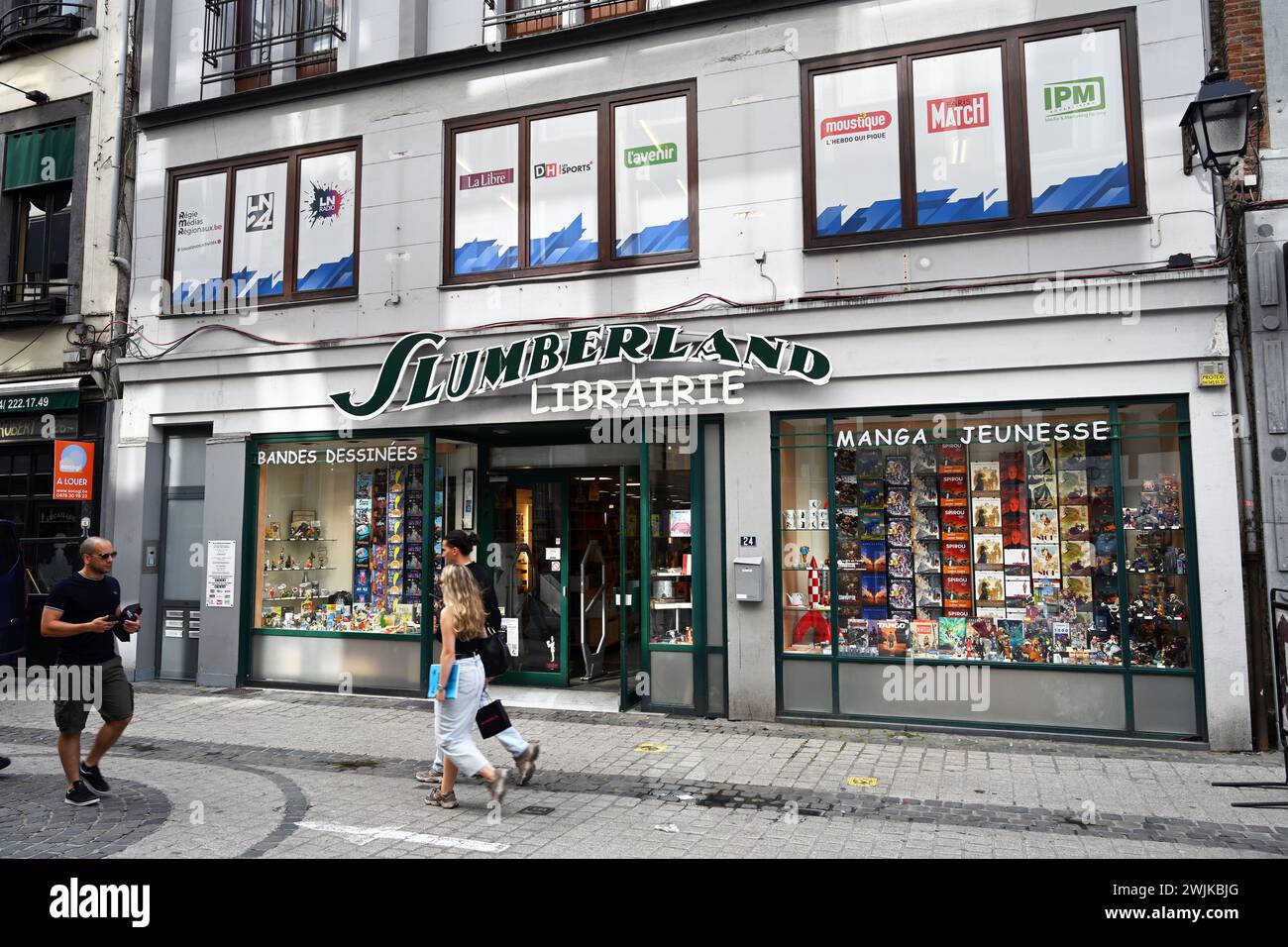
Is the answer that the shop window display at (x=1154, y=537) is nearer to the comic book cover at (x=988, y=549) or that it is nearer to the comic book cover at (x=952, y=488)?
the comic book cover at (x=988, y=549)

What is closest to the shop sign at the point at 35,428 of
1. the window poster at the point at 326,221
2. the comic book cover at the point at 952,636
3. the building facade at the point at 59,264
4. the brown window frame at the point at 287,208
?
the building facade at the point at 59,264

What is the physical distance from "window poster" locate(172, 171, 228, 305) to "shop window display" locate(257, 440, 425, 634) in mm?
2562

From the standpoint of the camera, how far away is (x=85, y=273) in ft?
42.8

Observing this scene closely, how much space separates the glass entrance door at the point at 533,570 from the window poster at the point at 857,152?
4.73 meters

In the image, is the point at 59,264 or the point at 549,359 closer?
the point at 549,359

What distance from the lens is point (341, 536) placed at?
38.9ft

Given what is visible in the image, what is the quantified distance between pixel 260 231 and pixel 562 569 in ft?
20.1

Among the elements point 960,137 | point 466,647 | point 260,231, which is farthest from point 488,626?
point 260,231

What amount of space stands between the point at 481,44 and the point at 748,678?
26.6 feet

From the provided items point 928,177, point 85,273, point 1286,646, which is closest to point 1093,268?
point 928,177

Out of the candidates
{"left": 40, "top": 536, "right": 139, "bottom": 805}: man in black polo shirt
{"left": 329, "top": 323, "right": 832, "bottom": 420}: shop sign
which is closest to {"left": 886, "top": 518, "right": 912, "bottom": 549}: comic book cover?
{"left": 329, "top": 323, "right": 832, "bottom": 420}: shop sign

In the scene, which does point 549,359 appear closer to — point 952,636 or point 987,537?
point 987,537

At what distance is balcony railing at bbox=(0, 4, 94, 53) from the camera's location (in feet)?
44.0

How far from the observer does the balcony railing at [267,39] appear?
39.4 feet
